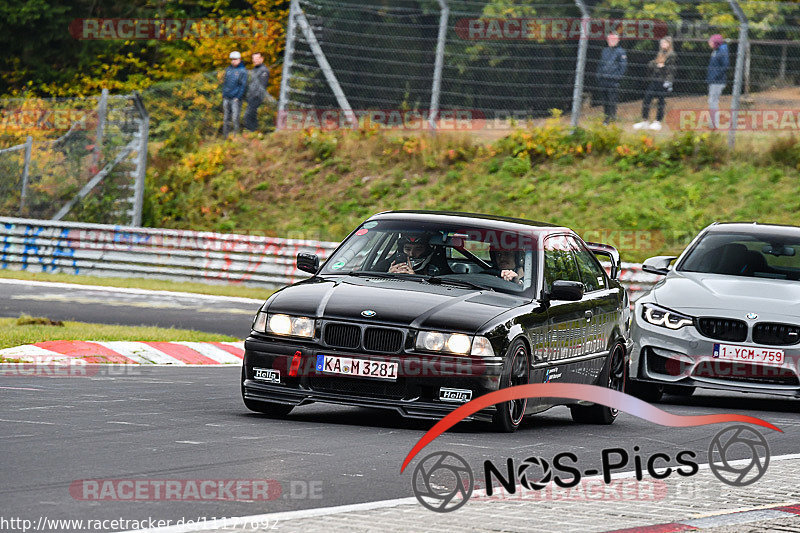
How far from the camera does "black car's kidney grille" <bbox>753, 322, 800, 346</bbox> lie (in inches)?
484

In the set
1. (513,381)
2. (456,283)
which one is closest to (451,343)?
(513,381)

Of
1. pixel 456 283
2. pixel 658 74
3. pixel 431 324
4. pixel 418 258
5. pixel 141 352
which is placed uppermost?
pixel 658 74

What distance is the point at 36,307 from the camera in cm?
1964

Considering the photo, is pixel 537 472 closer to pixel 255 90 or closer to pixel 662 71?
pixel 662 71

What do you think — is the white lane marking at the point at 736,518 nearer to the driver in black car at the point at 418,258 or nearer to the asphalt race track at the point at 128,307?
the driver in black car at the point at 418,258

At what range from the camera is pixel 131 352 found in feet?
47.4

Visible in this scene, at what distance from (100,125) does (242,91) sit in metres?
3.56

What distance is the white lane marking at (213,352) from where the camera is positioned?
15192 millimetres

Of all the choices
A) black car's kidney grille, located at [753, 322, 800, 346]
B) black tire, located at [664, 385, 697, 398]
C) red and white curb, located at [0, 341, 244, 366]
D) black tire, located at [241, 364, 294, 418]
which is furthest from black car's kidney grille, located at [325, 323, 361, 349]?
red and white curb, located at [0, 341, 244, 366]

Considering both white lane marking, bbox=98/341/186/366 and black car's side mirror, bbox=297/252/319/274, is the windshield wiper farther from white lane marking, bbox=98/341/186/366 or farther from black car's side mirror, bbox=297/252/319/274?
white lane marking, bbox=98/341/186/366

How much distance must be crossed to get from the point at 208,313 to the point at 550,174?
9704 mm

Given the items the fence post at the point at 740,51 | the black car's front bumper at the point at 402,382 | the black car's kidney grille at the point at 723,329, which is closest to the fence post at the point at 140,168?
the fence post at the point at 740,51

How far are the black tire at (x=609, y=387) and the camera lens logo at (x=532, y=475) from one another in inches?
111

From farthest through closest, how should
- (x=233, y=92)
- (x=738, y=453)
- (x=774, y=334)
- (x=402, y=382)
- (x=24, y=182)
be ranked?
1. (x=233, y=92)
2. (x=24, y=182)
3. (x=774, y=334)
4. (x=738, y=453)
5. (x=402, y=382)
